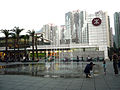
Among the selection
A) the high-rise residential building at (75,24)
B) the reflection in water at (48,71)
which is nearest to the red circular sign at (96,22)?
the high-rise residential building at (75,24)

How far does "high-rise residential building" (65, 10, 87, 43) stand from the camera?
12559 centimetres

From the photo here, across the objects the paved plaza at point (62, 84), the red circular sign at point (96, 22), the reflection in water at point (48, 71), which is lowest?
the reflection in water at point (48, 71)

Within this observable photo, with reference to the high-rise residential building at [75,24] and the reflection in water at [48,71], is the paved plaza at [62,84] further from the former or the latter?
the high-rise residential building at [75,24]

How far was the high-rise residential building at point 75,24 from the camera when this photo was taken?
12559 cm

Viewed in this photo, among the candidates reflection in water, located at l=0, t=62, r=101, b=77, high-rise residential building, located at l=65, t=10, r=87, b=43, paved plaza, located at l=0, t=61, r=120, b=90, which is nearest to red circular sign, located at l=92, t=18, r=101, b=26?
high-rise residential building, located at l=65, t=10, r=87, b=43

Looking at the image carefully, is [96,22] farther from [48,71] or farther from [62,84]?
[62,84]

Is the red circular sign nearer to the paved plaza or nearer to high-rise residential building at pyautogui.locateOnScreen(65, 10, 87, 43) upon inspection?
high-rise residential building at pyautogui.locateOnScreen(65, 10, 87, 43)

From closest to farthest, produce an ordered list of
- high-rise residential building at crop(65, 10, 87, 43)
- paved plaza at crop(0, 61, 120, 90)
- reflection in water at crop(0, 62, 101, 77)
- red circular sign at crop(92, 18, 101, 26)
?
paved plaza at crop(0, 61, 120, 90), reflection in water at crop(0, 62, 101, 77), red circular sign at crop(92, 18, 101, 26), high-rise residential building at crop(65, 10, 87, 43)

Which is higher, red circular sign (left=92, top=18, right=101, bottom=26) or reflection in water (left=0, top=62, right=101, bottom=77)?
red circular sign (left=92, top=18, right=101, bottom=26)

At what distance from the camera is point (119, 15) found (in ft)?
546

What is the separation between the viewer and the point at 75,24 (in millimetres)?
129875

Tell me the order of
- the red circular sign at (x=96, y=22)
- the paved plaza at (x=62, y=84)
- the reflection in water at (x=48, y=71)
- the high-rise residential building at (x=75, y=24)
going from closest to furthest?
the paved plaza at (x=62, y=84)
the reflection in water at (x=48, y=71)
the red circular sign at (x=96, y=22)
the high-rise residential building at (x=75, y=24)

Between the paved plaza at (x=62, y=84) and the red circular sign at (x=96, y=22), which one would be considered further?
the red circular sign at (x=96, y=22)

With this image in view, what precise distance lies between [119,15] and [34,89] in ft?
600
